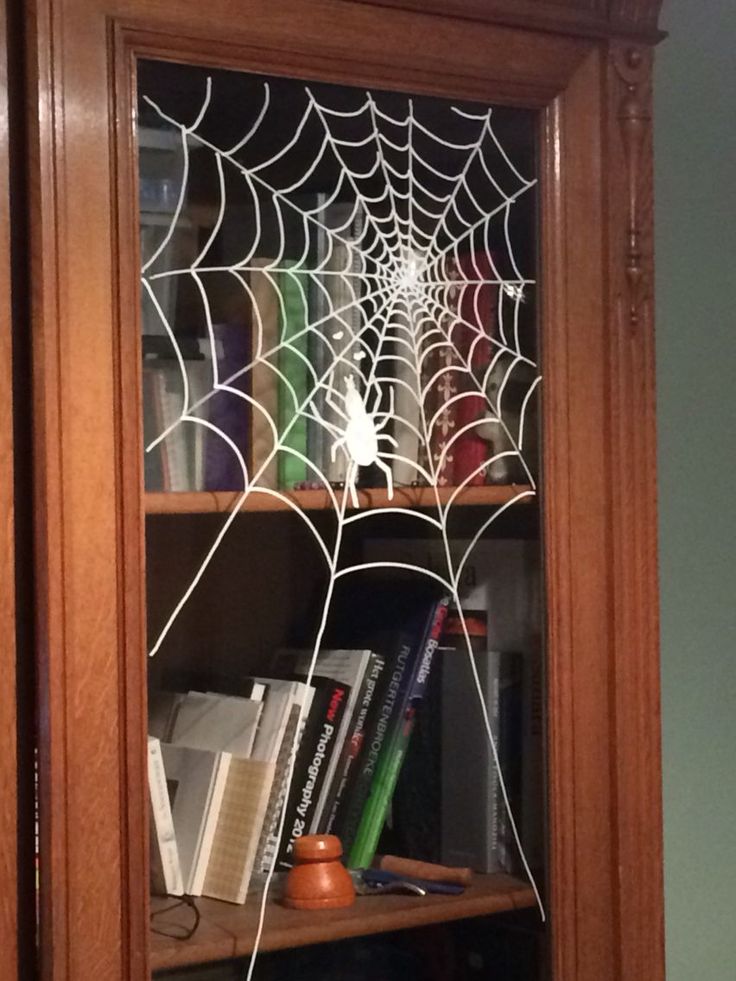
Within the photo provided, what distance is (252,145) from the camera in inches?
43.1

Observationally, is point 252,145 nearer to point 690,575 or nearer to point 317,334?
point 317,334

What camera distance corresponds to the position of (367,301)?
116 cm

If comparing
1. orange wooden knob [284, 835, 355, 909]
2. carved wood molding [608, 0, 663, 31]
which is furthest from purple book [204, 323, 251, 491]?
carved wood molding [608, 0, 663, 31]

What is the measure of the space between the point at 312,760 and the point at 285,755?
0.10 feet

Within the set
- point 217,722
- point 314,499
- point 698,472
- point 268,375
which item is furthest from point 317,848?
point 698,472

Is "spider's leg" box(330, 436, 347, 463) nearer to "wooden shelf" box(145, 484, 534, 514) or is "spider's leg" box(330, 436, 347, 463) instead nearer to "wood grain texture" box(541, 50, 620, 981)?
"wooden shelf" box(145, 484, 534, 514)

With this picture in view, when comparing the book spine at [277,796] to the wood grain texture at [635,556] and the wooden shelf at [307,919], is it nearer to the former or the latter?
the wooden shelf at [307,919]

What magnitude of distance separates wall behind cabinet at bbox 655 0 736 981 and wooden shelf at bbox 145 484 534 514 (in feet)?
1.39

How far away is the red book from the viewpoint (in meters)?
1.20

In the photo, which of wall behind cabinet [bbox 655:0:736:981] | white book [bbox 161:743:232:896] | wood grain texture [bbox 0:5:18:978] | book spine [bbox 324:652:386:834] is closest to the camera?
wood grain texture [bbox 0:5:18:978]

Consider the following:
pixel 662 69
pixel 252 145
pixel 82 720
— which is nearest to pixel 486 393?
pixel 252 145

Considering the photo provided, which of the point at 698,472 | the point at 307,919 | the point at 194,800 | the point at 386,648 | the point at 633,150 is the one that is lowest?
the point at 307,919

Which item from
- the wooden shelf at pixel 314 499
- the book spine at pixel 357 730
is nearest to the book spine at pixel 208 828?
the book spine at pixel 357 730

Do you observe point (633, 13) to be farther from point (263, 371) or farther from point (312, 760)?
point (312, 760)
